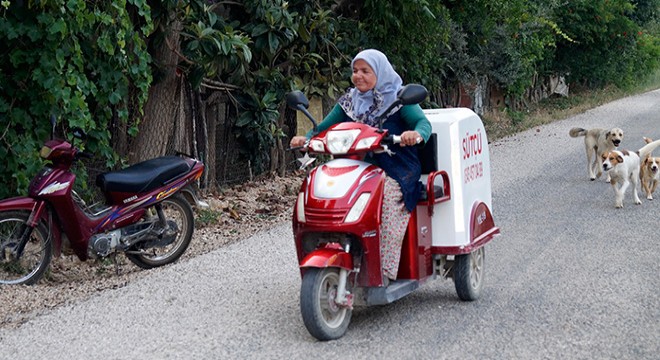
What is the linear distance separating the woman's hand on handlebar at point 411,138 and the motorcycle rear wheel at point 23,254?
3.24 meters

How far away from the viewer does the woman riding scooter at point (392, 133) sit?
19.5ft

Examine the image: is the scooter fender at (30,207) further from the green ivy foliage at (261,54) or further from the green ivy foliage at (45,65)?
the green ivy foliage at (261,54)

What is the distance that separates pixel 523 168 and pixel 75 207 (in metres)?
7.94

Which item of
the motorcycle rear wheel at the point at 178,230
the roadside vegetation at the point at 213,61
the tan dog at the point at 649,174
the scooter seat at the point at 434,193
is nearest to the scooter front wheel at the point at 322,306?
the scooter seat at the point at 434,193

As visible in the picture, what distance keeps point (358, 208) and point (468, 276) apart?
4.03 ft

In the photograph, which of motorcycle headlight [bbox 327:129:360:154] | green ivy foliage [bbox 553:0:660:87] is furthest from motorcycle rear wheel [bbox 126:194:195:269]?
green ivy foliage [bbox 553:0:660:87]

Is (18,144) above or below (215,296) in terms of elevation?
above

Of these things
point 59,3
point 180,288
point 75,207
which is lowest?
point 180,288

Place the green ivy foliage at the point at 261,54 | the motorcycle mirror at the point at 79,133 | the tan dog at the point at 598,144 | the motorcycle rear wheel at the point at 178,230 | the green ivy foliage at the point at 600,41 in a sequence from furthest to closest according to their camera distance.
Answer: the green ivy foliage at the point at 600,41 < the tan dog at the point at 598,144 < the green ivy foliage at the point at 261,54 < the motorcycle rear wheel at the point at 178,230 < the motorcycle mirror at the point at 79,133

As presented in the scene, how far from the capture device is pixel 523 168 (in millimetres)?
14047

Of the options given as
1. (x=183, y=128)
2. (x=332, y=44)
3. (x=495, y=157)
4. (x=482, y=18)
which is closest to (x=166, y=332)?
(x=183, y=128)

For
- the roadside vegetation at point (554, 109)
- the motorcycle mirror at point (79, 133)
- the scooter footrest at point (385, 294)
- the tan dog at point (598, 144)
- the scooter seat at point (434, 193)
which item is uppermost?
the motorcycle mirror at point (79, 133)

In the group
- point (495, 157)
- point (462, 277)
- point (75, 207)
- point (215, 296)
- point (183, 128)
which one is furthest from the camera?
point (495, 157)

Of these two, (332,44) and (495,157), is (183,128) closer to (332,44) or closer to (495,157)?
(332,44)
